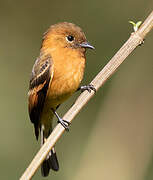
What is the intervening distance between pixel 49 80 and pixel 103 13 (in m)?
3.18

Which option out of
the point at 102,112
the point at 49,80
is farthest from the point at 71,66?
the point at 102,112

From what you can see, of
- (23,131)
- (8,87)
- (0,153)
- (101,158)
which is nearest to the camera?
(101,158)

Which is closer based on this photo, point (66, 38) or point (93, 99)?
point (66, 38)

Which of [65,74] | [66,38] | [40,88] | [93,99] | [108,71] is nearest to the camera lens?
[108,71]

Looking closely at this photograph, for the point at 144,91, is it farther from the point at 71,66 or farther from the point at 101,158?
the point at 71,66

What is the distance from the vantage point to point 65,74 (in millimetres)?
5891

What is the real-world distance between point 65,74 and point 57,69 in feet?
0.48

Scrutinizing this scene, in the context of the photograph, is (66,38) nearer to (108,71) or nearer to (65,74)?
(65,74)

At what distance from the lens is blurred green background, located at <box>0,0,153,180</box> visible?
6898 millimetres

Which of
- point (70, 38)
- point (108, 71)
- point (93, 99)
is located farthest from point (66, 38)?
point (93, 99)

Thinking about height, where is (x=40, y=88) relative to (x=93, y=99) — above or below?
below

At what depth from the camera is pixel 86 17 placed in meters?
9.17

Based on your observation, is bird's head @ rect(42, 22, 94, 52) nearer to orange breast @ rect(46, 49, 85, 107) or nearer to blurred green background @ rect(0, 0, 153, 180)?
orange breast @ rect(46, 49, 85, 107)

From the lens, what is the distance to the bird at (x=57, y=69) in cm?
591
